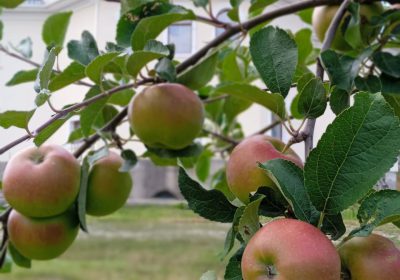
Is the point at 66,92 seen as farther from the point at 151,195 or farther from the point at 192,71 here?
the point at 151,195

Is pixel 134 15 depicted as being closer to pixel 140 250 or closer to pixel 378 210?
pixel 378 210

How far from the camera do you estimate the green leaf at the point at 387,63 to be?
73cm

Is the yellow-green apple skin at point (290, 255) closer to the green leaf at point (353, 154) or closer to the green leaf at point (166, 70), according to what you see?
the green leaf at point (353, 154)

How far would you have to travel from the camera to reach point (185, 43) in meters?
1.13

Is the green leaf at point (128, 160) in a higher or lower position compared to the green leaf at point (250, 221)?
lower

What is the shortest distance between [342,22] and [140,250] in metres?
1.92

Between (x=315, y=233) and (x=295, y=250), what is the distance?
0.02m

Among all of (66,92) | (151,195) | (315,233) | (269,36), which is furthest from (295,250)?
(151,195)

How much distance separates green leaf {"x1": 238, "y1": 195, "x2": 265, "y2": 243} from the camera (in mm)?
339

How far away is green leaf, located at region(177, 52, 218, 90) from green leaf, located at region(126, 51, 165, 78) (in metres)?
0.11

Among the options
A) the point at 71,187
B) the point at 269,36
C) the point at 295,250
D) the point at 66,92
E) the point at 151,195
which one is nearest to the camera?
the point at 295,250

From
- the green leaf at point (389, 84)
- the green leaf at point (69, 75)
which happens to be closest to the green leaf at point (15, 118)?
the green leaf at point (69, 75)

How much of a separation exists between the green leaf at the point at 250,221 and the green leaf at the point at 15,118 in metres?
0.29

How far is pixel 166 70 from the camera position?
74 centimetres
